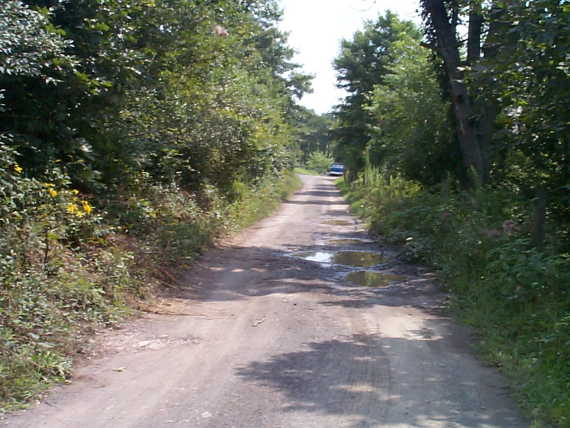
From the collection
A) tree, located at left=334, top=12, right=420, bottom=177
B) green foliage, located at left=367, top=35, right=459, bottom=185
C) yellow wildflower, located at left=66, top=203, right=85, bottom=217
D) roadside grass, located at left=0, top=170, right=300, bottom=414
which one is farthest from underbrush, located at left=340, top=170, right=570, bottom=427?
tree, located at left=334, top=12, right=420, bottom=177

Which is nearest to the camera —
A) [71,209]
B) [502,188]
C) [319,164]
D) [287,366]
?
[287,366]

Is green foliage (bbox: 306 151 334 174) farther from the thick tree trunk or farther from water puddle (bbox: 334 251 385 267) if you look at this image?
water puddle (bbox: 334 251 385 267)

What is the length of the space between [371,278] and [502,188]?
3.69 metres

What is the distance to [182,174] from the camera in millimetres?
18500

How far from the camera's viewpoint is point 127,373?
6.34 m

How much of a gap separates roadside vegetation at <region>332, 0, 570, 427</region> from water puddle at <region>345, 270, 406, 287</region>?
0.94 m

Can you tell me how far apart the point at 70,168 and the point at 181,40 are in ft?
13.0

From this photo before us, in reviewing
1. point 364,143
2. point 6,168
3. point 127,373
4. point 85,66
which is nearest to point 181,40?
point 85,66

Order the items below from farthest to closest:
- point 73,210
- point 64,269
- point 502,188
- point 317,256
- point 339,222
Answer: point 339,222 < point 317,256 < point 502,188 < point 73,210 < point 64,269

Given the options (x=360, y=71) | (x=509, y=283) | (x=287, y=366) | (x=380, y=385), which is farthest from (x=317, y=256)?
(x=360, y=71)

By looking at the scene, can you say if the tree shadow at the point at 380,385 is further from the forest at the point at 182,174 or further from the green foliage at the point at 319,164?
the green foliage at the point at 319,164

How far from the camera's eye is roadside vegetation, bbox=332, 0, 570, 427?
7133mm

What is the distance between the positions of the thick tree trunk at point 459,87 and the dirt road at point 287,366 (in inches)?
180

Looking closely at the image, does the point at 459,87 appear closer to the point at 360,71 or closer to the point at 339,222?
the point at 339,222
